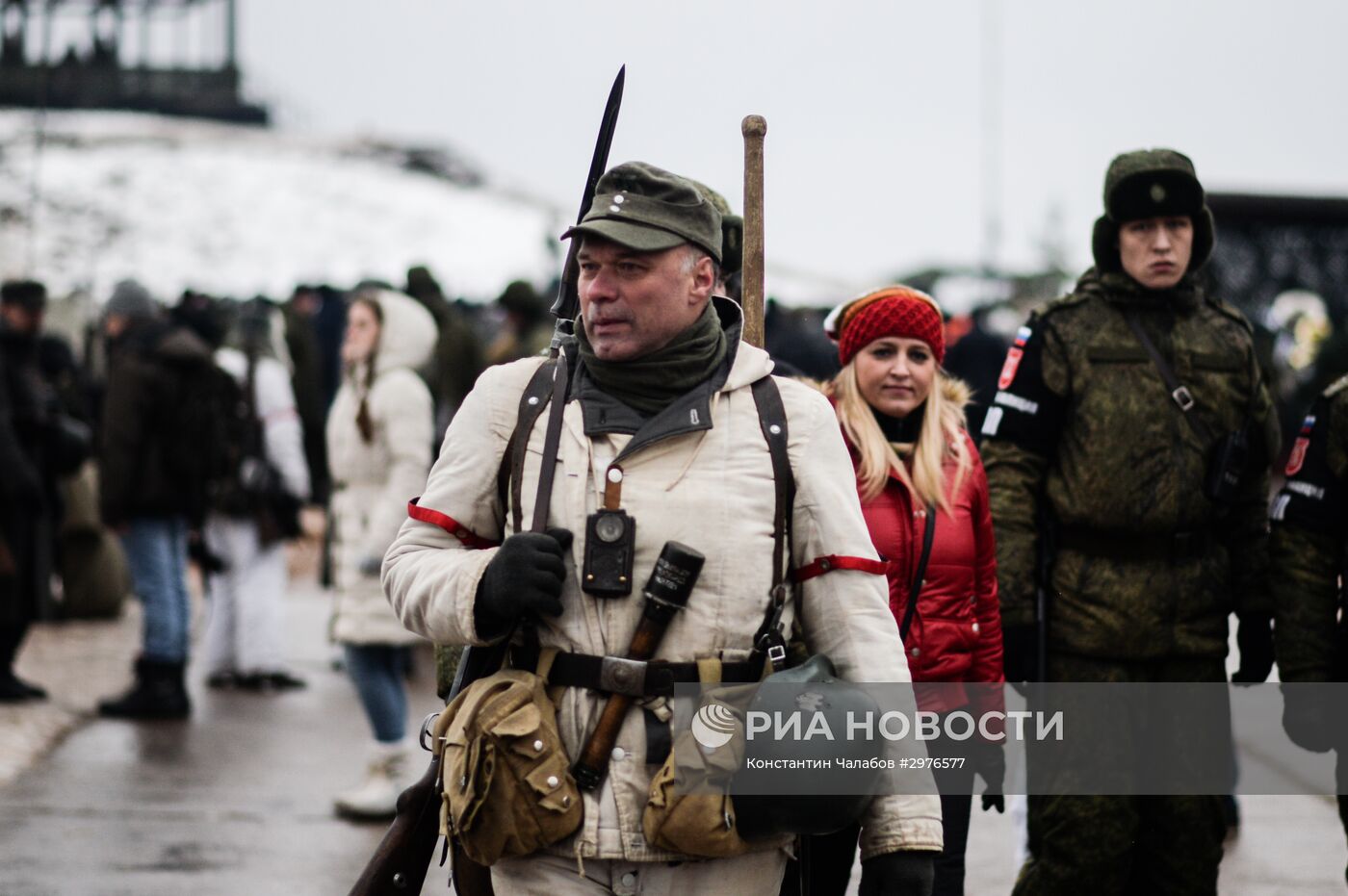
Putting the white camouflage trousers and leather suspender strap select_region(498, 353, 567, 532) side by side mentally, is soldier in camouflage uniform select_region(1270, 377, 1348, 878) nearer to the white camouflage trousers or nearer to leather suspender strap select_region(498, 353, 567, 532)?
leather suspender strap select_region(498, 353, 567, 532)

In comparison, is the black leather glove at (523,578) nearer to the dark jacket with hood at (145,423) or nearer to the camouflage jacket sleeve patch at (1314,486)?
the camouflage jacket sleeve patch at (1314,486)

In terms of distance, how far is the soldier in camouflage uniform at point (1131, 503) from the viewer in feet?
15.6

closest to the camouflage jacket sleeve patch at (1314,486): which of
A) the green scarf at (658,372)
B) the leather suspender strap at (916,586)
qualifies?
the leather suspender strap at (916,586)

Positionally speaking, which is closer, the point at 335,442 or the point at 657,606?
the point at 657,606

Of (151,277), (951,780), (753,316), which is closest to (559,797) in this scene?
(753,316)

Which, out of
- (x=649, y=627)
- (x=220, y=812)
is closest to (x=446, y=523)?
(x=649, y=627)

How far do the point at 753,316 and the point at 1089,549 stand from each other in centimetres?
150

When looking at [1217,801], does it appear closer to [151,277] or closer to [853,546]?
[853,546]

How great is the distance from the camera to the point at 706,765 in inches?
119

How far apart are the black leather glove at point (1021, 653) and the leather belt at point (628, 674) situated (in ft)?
6.00

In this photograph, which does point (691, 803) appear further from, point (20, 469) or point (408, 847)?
point (20, 469)

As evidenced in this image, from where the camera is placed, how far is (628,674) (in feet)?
10.0

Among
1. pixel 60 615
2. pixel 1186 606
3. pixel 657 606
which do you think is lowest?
pixel 60 615

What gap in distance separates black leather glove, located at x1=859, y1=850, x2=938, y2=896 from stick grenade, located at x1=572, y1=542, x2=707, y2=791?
530 mm
